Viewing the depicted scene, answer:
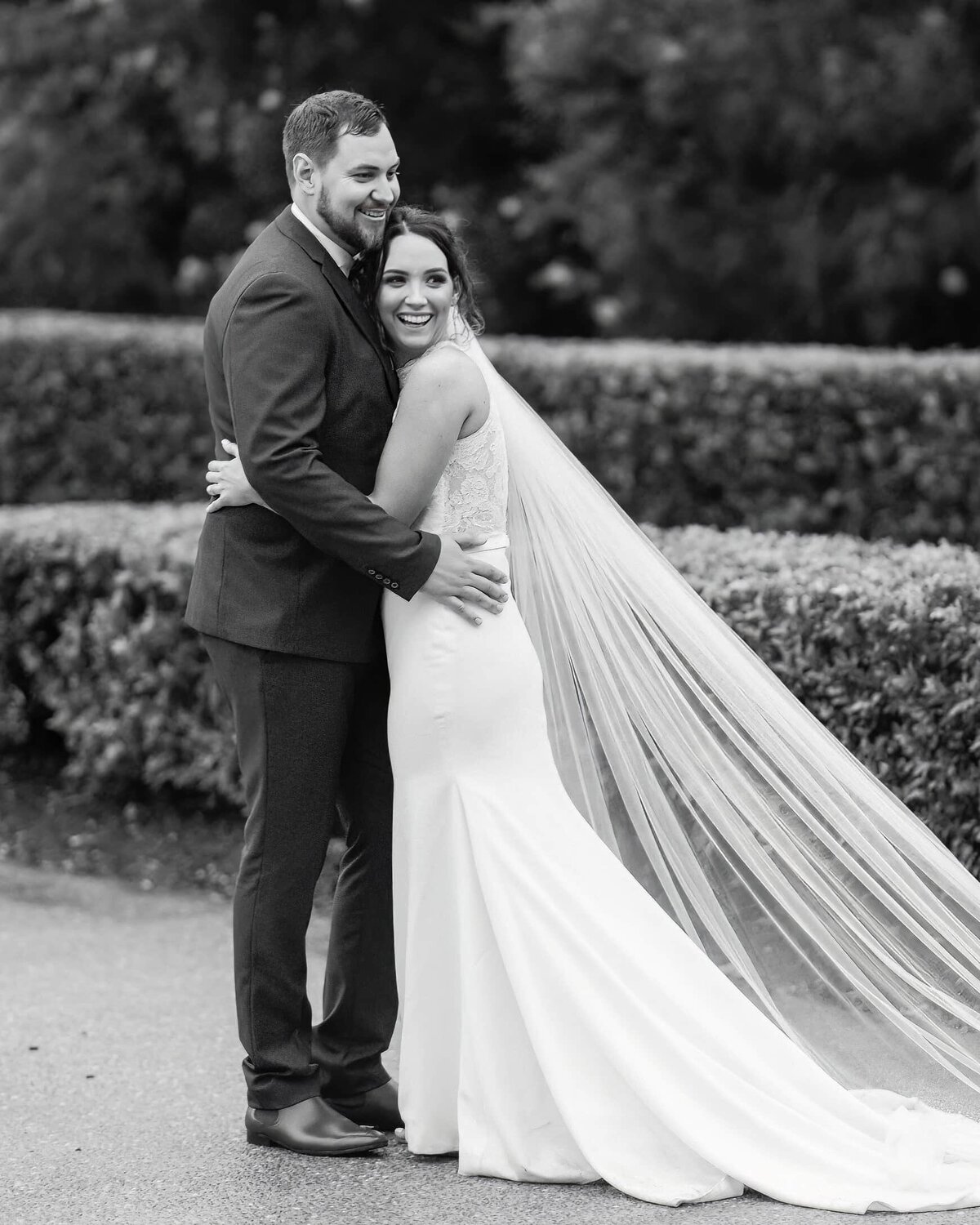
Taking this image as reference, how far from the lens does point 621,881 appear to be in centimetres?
347

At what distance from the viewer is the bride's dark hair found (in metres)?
3.42

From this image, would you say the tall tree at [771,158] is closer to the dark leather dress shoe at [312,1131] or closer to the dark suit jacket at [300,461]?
the dark suit jacket at [300,461]

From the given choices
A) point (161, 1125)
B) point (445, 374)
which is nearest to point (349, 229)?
point (445, 374)

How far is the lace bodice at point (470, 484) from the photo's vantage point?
A: 3469 millimetres

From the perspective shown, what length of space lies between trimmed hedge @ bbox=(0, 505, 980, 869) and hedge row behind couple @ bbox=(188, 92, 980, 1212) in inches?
37.8

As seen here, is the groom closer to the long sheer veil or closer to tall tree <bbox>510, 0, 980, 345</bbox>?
the long sheer veil

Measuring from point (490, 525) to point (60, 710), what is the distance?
3.35m

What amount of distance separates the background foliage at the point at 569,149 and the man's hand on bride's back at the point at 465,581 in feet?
22.5

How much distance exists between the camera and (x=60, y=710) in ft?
21.0

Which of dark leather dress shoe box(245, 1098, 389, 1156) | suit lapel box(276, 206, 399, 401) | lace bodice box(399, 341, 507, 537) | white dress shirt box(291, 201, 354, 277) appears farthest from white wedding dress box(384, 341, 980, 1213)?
white dress shirt box(291, 201, 354, 277)

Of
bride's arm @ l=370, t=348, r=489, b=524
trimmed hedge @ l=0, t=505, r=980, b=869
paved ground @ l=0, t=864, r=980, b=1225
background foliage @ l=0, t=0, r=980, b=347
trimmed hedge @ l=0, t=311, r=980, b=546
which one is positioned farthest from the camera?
background foliage @ l=0, t=0, r=980, b=347

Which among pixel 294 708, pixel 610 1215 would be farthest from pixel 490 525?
pixel 610 1215

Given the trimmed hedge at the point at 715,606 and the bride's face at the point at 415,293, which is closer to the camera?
the bride's face at the point at 415,293

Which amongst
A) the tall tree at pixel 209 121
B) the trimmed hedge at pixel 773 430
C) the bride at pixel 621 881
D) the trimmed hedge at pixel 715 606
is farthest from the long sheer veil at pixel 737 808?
the tall tree at pixel 209 121
